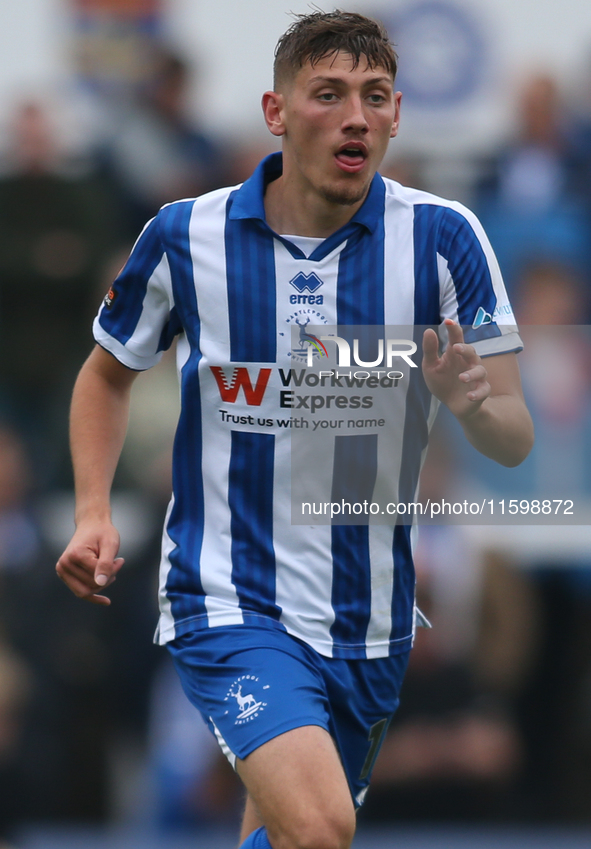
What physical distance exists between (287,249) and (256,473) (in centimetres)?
64

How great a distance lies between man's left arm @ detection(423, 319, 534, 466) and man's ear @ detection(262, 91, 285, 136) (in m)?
0.88

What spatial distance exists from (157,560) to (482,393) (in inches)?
142

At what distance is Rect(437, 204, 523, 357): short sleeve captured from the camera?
11.5 feet

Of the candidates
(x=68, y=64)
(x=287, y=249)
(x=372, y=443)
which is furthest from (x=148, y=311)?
(x=68, y=64)

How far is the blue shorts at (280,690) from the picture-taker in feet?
10.5

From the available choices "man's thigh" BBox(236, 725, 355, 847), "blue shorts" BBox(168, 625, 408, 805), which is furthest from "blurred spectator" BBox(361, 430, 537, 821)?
"man's thigh" BBox(236, 725, 355, 847)

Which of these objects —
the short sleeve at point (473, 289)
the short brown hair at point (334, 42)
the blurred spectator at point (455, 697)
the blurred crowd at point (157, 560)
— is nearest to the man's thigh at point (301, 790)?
the short sleeve at point (473, 289)

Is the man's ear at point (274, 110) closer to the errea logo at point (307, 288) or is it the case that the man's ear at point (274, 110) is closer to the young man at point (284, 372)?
the young man at point (284, 372)

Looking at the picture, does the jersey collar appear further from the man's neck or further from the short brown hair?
the short brown hair

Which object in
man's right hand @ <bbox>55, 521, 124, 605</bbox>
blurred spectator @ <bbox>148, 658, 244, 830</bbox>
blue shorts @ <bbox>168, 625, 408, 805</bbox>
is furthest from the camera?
blurred spectator @ <bbox>148, 658, 244, 830</bbox>

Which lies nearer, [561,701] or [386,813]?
[386,813]

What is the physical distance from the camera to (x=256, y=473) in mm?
3510

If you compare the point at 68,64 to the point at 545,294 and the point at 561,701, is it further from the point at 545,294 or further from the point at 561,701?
the point at 561,701

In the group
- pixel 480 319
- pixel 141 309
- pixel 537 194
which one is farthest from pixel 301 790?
pixel 537 194
